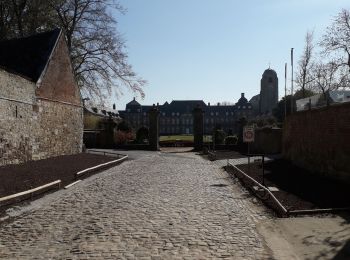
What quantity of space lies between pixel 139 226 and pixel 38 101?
1613 cm

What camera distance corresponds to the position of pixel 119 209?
11547mm

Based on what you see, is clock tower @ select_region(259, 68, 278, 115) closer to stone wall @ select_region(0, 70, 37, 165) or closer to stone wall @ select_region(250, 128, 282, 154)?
stone wall @ select_region(250, 128, 282, 154)

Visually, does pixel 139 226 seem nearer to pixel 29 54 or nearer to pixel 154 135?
pixel 29 54

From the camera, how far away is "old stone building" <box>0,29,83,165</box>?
66.0ft

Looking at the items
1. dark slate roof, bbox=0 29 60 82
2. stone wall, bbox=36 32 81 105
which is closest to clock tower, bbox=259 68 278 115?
stone wall, bbox=36 32 81 105

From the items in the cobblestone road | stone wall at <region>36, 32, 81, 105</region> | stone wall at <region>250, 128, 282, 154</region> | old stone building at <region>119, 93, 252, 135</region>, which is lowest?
the cobblestone road

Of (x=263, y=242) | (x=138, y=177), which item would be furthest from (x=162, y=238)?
(x=138, y=177)

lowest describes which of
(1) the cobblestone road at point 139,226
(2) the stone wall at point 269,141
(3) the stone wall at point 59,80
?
(1) the cobblestone road at point 139,226

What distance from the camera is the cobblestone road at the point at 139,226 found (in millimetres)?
7602

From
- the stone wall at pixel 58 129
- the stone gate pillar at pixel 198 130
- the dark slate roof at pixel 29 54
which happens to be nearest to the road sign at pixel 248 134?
the stone wall at pixel 58 129

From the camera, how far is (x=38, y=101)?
24141mm

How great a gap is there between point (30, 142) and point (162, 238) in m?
15.6

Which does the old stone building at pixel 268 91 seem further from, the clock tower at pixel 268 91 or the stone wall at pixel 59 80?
the stone wall at pixel 59 80

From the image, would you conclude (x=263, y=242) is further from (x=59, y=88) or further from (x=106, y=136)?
(x=106, y=136)
